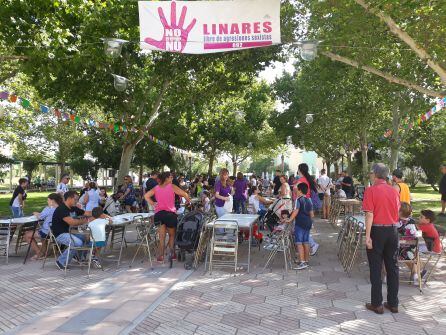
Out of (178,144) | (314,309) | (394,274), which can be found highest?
(178,144)

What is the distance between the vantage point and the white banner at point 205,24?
736 cm

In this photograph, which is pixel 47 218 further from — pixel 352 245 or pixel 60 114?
pixel 60 114

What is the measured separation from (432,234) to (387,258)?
6.38ft

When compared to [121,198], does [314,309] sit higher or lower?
lower

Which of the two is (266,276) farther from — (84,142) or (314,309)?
(84,142)

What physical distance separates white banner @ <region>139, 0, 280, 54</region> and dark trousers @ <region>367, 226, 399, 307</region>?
4200mm

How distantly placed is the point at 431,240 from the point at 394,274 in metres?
1.94

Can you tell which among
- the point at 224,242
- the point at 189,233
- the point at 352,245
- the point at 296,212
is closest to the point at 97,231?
the point at 189,233

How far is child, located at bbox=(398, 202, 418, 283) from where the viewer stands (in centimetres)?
598

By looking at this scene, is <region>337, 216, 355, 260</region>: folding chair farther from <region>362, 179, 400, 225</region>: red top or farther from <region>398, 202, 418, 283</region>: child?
<region>362, 179, 400, 225</region>: red top

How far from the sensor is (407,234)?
620cm

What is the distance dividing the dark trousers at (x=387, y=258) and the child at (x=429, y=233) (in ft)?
6.04

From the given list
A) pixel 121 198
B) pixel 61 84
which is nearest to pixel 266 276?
pixel 121 198

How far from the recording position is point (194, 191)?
1725 centimetres
